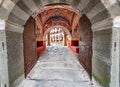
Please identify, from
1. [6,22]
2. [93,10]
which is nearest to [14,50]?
[6,22]

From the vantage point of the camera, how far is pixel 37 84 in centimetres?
308

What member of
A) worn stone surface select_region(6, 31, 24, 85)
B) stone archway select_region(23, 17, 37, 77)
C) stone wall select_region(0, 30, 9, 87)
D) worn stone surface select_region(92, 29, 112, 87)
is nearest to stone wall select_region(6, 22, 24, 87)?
worn stone surface select_region(6, 31, 24, 85)

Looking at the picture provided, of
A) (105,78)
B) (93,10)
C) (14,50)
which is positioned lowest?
(105,78)

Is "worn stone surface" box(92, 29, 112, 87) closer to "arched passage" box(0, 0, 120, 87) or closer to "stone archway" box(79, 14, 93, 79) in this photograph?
"arched passage" box(0, 0, 120, 87)

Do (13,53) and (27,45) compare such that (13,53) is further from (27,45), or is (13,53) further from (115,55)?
(115,55)

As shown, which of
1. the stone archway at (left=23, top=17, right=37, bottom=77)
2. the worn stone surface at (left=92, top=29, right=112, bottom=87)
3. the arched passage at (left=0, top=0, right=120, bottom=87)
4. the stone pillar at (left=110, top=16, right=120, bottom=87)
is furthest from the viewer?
the stone archway at (left=23, top=17, right=37, bottom=77)

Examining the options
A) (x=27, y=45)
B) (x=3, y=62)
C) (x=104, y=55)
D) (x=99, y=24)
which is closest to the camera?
(x=3, y=62)

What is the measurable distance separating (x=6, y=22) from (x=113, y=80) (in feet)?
6.66

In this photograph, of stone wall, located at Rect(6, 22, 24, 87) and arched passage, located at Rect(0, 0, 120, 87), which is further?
stone wall, located at Rect(6, 22, 24, 87)

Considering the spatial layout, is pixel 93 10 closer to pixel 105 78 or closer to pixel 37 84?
pixel 105 78

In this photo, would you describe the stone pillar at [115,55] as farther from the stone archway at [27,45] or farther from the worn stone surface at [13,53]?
the stone archway at [27,45]

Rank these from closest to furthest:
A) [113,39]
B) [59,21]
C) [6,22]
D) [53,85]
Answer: [113,39] → [6,22] → [53,85] → [59,21]

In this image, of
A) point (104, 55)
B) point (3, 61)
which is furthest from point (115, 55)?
point (3, 61)

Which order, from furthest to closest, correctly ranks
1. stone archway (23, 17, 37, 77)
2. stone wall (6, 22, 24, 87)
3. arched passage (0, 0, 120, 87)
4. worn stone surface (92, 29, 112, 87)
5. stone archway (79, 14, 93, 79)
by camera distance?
1. stone archway (23, 17, 37, 77)
2. stone archway (79, 14, 93, 79)
3. stone wall (6, 22, 24, 87)
4. worn stone surface (92, 29, 112, 87)
5. arched passage (0, 0, 120, 87)
